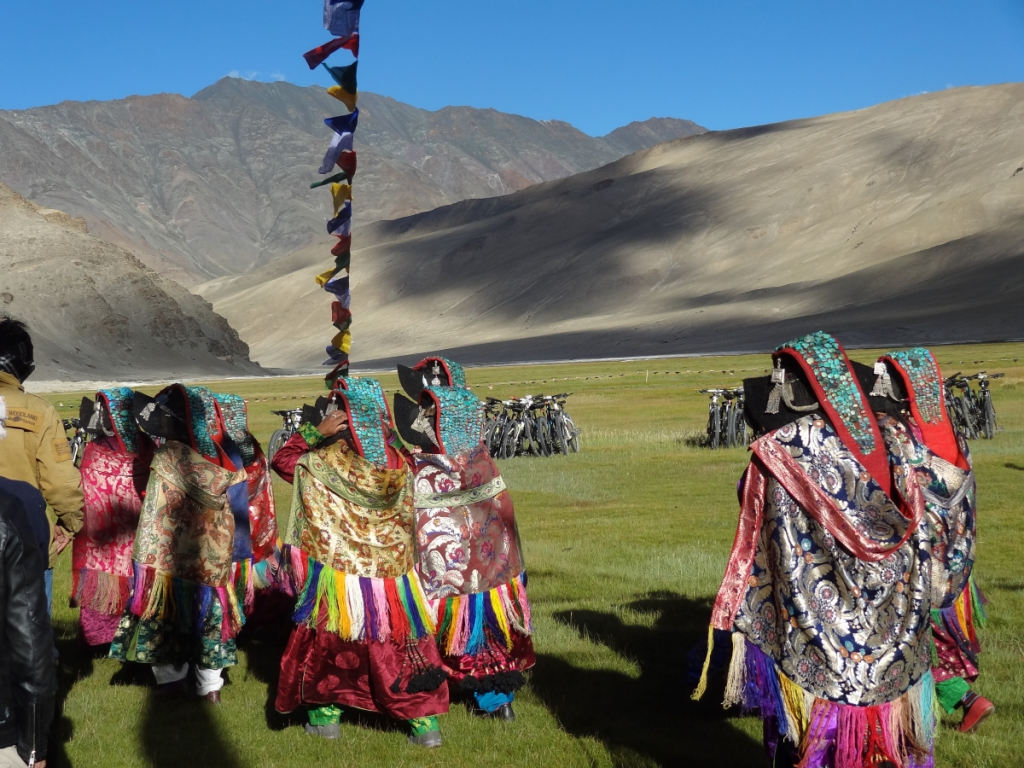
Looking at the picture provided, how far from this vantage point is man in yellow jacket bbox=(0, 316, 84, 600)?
537 centimetres

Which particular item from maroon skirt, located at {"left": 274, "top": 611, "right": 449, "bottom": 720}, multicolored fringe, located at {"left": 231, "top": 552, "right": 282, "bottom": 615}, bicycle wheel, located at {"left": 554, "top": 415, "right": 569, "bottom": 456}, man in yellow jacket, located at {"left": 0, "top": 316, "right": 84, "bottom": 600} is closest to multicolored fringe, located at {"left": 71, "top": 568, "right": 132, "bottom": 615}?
multicolored fringe, located at {"left": 231, "top": 552, "right": 282, "bottom": 615}

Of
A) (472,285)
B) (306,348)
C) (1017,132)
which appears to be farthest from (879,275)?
(306,348)

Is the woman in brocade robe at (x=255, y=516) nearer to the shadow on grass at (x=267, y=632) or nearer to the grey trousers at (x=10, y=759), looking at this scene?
the shadow on grass at (x=267, y=632)

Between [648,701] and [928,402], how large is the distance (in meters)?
2.21

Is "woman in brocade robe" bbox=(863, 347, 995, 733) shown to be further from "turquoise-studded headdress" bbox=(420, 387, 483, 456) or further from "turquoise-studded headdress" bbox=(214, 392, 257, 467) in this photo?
"turquoise-studded headdress" bbox=(214, 392, 257, 467)

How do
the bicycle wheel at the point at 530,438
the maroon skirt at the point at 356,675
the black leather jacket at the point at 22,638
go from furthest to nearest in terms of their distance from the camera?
the bicycle wheel at the point at 530,438 < the maroon skirt at the point at 356,675 < the black leather jacket at the point at 22,638

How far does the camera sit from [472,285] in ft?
427

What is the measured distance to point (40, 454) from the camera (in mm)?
5445

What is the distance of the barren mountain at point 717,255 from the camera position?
8500 cm

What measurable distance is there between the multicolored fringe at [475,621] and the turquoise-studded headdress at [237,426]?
2.21m

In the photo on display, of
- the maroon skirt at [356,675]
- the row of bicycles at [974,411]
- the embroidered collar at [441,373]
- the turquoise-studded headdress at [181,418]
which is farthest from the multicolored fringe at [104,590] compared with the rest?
the row of bicycles at [974,411]

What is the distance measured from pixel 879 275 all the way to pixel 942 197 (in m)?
17.4

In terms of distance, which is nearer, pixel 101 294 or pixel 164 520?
pixel 164 520

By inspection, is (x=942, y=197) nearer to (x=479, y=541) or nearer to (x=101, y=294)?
(x=101, y=294)
